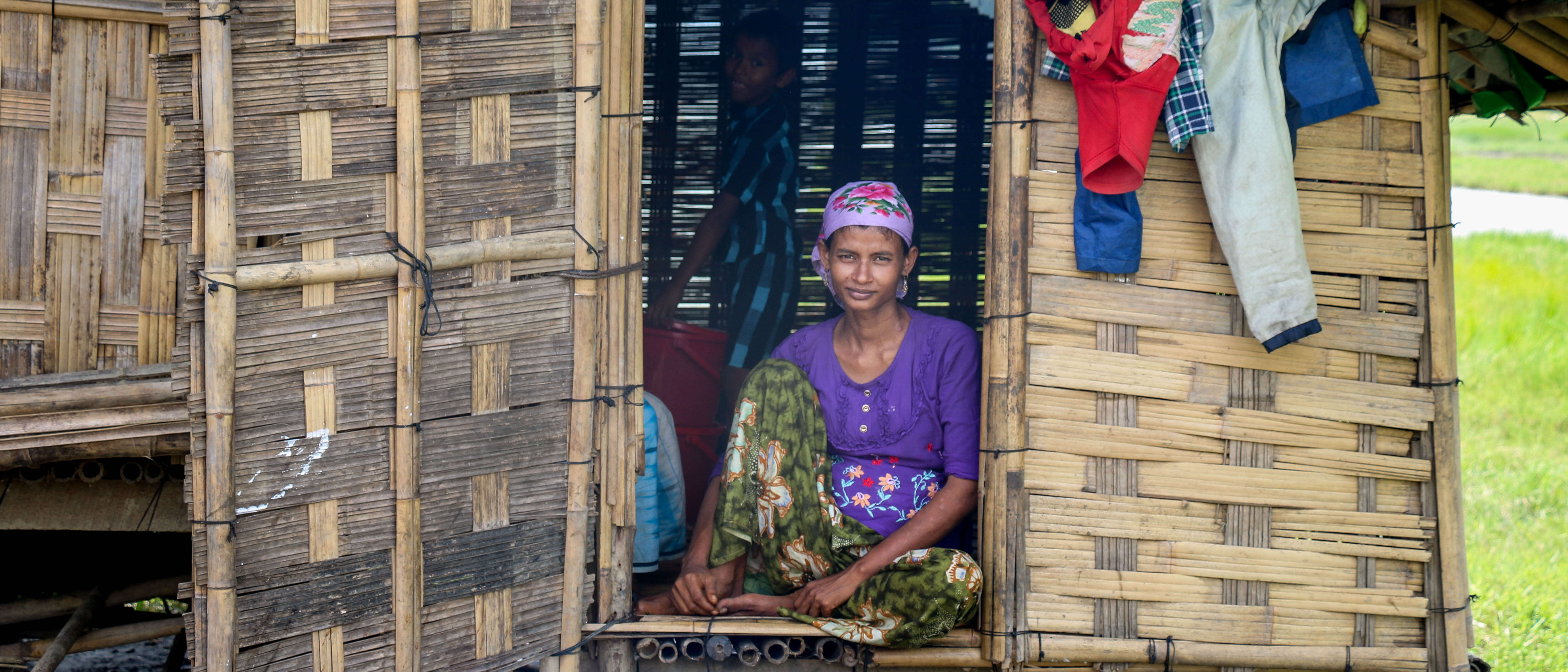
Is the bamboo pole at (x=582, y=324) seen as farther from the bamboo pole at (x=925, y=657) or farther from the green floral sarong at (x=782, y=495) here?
the bamboo pole at (x=925, y=657)

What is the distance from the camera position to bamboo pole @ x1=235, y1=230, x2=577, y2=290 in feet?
8.25

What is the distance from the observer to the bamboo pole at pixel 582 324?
2.71 meters

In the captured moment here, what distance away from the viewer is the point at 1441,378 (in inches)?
114

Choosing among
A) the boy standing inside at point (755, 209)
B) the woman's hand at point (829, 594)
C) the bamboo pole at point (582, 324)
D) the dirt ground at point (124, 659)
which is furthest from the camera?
the dirt ground at point (124, 659)

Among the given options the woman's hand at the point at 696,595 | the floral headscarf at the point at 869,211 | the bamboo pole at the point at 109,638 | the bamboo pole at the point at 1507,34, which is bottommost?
the bamboo pole at the point at 109,638

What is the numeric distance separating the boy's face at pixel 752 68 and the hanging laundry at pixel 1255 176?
2025 millimetres

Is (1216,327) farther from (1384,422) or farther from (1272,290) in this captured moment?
(1384,422)

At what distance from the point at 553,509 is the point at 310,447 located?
24.9 inches

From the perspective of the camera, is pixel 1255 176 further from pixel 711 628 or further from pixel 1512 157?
Result: pixel 1512 157

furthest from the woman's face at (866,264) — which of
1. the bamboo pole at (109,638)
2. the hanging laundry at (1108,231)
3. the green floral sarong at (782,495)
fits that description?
the bamboo pole at (109,638)

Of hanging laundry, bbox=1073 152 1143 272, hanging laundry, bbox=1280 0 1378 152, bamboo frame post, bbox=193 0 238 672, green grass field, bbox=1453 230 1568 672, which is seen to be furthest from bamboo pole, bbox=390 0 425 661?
green grass field, bbox=1453 230 1568 672

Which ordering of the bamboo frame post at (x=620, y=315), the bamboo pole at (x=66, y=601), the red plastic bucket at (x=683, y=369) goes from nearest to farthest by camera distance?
1. the bamboo frame post at (x=620, y=315)
2. the bamboo pole at (x=66, y=601)
3. the red plastic bucket at (x=683, y=369)

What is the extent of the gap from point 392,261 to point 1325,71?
8.36 ft

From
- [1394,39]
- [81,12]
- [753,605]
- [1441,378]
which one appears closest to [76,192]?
[81,12]
